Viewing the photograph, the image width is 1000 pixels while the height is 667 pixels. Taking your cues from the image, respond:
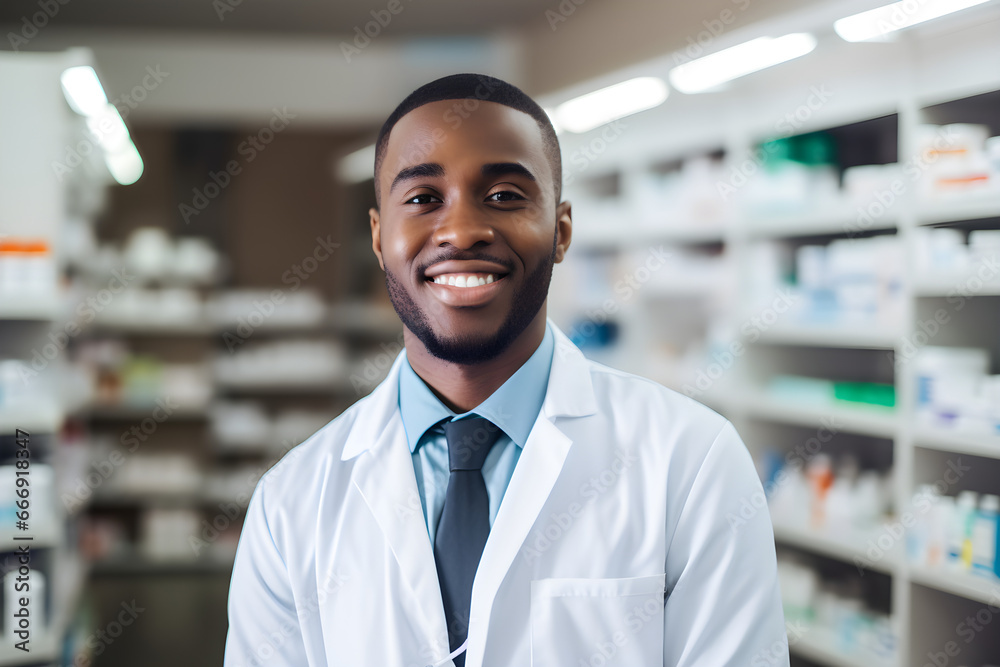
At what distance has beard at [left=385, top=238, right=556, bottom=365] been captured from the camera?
1117 mm

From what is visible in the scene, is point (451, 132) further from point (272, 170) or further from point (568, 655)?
point (272, 170)

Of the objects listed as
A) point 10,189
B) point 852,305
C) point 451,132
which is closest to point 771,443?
point 852,305

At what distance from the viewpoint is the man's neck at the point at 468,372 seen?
119 cm

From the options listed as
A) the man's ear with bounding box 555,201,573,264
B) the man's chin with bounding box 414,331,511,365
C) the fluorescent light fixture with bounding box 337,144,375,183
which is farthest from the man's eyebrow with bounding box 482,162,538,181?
the fluorescent light fixture with bounding box 337,144,375,183

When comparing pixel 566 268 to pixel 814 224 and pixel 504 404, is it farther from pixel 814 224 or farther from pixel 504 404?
pixel 504 404

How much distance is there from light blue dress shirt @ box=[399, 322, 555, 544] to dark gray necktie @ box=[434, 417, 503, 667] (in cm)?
3

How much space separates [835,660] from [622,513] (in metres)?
2.15

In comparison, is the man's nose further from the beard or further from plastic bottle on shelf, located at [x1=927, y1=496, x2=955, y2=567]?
plastic bottle on shelf, located at [x1=927, y1=496, x2=955, y2=567]

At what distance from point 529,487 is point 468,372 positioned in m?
0.21

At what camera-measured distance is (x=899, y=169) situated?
2.42m

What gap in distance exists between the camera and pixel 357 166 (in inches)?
209

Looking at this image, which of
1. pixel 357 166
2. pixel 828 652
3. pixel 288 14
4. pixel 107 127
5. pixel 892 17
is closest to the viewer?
pixel 892 17

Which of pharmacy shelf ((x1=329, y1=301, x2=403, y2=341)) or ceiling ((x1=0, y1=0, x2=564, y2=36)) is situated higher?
ceiling ((x1=0, y1=0, x2=564, y2=36))

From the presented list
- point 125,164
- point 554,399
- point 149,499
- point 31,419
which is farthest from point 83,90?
point 149,499
